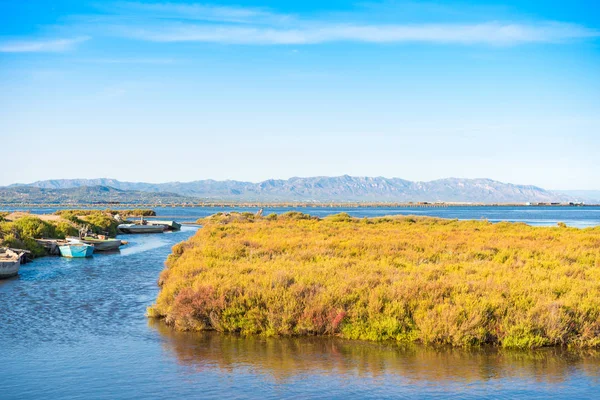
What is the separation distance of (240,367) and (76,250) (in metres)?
27.1

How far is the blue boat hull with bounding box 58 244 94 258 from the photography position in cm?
3631

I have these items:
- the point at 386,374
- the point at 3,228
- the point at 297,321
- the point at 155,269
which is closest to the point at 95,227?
the point at 3,228

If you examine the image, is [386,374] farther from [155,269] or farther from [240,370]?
[155,269]

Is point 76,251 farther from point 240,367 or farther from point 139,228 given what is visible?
point 139,228

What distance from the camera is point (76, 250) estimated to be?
36.3 m

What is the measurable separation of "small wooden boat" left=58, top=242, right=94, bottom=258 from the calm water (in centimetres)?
1947

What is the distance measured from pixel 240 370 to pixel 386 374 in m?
3.18

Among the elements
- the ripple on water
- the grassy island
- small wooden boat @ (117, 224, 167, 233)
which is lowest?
small wooden boat @ (117, 224, 167, 233)

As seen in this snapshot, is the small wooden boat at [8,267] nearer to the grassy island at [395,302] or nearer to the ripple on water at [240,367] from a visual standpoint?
the ripple on water at [240,367]

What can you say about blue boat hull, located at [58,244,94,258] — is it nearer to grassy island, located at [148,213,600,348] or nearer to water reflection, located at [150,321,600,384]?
grassy island, located at [148,213,600,348]

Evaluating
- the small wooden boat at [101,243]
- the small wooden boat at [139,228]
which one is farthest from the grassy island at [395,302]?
the small wooden boat at [139,228]

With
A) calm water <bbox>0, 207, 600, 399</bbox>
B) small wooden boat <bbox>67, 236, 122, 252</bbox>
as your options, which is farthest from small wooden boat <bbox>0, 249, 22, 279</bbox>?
small wooden boat <bbox>67, 236, 122, 252</bbox>

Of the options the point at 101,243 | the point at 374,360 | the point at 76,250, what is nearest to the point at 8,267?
the point at 76,250

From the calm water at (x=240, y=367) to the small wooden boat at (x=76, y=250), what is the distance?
19.5 metres
